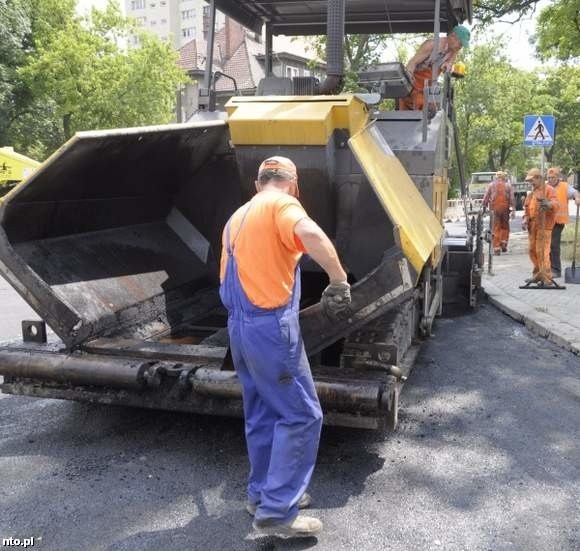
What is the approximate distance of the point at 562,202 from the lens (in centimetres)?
1012

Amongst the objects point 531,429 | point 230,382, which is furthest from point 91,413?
point 531,429

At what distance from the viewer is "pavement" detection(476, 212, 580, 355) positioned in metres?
A: 6.59

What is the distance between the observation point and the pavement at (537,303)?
6.59m

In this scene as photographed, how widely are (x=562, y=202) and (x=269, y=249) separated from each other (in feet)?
27.6

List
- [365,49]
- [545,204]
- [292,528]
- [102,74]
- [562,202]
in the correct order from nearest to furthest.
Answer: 1. [292,528]
2. [365,49]
3. [545,204]
4. [562,202]
5. [102,74]

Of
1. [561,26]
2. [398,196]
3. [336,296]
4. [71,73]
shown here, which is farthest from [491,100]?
[336,296]

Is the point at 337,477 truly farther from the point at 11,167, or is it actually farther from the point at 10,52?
the point at 10,52

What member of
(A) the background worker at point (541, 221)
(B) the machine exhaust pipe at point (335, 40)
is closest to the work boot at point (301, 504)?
(B) the machine exhaust pipe at point (335, 40)

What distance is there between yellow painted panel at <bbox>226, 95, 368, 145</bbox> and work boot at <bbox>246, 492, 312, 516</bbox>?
210 cm

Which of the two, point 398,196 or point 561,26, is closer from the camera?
point 398,196

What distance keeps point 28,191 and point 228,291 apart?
1654 mm

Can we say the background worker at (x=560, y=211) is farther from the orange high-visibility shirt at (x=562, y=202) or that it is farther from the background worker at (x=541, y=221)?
the background worker at (x=541, y=221)

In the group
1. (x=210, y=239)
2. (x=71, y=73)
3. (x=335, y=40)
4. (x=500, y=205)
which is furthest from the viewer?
(x=71, y=73)

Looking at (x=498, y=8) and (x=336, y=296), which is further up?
(x=498, y=8)
